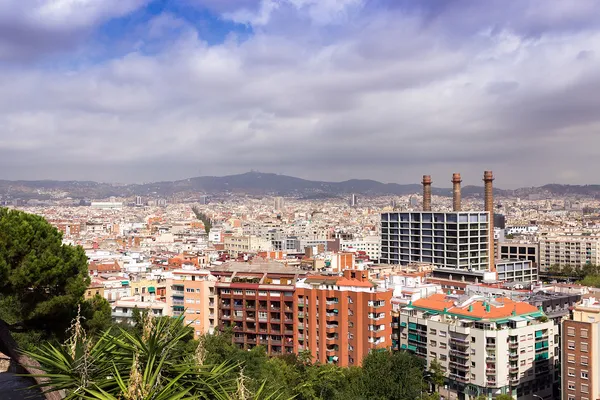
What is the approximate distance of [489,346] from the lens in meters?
19.6

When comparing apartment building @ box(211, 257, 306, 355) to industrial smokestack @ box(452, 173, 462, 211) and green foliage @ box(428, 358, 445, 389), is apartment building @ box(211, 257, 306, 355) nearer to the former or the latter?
green foliage @ box(428, 358, 445, 389)

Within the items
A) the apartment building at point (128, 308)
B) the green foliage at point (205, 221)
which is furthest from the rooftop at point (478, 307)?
the green foliage at point (205, 221)

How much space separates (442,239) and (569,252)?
16.9 metres

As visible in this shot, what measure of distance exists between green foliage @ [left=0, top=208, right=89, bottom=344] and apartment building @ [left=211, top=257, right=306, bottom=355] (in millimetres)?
13059

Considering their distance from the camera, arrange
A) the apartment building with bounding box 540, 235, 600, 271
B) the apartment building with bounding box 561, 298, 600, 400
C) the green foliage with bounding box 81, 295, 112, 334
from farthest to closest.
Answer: the apartment building with bounding box 540, 235, 600, 271
the apartment building with bounding box 561, 298, 600, 400
the green foliage with bounding box 81, 295, 112, 334

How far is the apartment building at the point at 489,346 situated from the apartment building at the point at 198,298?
772 centimetres

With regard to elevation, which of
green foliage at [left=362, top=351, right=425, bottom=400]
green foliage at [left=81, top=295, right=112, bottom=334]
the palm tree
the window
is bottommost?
the window

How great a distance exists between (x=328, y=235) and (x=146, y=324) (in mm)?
64043

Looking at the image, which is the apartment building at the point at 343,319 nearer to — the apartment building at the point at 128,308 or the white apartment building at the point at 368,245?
the apartment building at the point at 128,308

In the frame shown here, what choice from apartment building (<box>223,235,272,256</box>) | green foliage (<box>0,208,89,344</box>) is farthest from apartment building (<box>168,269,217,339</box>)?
apartment building (<box>223,235,272,256</box>)

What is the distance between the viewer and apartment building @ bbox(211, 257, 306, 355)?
75.9ft

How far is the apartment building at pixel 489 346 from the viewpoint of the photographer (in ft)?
64.3

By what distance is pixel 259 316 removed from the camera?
76.7ft

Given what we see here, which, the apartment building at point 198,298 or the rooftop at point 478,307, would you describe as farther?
the apartment building at point 198,298
